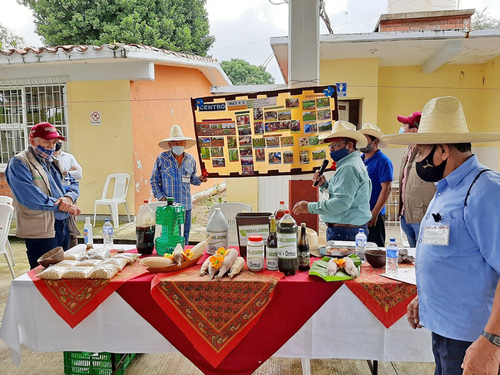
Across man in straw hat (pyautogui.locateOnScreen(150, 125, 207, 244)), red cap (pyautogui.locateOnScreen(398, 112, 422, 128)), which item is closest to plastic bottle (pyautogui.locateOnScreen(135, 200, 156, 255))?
man in straw hat (pyautogui.locateOnScreen(150, 125, 207, 244))

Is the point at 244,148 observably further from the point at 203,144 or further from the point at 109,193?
the point at 109,193

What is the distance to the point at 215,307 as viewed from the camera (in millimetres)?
2205

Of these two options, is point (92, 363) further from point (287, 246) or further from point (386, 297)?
point (386, 297)

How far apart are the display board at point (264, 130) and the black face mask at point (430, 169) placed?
2168 millimetres

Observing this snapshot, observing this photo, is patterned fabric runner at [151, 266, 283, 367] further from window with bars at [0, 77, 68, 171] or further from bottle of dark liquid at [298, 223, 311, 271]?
window with bars at [0, 77, 68, 171]

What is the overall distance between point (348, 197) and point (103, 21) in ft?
64.9

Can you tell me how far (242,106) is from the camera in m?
3.87

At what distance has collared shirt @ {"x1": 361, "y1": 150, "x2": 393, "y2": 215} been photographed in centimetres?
404

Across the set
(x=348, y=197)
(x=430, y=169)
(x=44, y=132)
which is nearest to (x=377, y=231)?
(x=348, y=197)

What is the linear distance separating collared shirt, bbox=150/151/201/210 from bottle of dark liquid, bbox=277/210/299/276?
2.65 metres

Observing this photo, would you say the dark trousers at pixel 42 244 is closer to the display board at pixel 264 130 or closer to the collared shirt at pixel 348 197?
the display board at pixel 264 130

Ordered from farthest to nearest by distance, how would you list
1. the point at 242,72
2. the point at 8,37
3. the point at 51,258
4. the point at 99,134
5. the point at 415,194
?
the point at 242,72 → the point at 8,37 → the point at 99,134 → the point at 415,194 → the point at 51,258

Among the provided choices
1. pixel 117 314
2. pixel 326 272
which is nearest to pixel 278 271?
pixel 326 272

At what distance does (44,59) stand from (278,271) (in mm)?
6631
